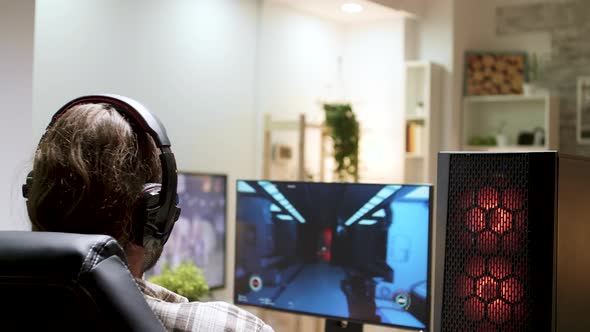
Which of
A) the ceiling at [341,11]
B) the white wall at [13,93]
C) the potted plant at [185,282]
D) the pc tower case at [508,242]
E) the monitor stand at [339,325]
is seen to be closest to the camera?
the pc tower case at [508,242]

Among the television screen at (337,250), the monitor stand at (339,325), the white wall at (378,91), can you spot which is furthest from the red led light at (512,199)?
the white wall at (378,91)

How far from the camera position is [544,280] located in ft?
4.52

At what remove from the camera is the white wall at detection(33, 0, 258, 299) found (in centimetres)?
385

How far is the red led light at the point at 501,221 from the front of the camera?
1.42 metres

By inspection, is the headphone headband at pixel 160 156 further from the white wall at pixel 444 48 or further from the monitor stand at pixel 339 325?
the white wall at pixel 444 48

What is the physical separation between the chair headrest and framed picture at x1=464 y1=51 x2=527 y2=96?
209 inches

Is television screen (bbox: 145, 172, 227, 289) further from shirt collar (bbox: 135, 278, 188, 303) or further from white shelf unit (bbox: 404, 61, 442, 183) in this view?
shirt collar (bbox: 135, 278, 188, 303)

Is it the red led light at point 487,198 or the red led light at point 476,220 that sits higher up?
the red led light at point 487,198

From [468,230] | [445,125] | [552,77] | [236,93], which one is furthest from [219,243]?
[468,230]

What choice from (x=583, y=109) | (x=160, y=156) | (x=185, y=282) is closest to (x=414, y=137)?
(x=583, y=109)

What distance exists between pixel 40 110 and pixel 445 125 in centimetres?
308

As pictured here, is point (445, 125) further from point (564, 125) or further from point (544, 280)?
point (544, 280)

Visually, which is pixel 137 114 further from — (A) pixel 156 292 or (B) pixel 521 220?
(B) pixel 521 220

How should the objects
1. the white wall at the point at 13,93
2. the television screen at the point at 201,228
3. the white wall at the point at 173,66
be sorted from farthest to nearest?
the television screen at the point at 201,228 → the white wall at the point at 173,66 → the white wall at the point at 13,93
